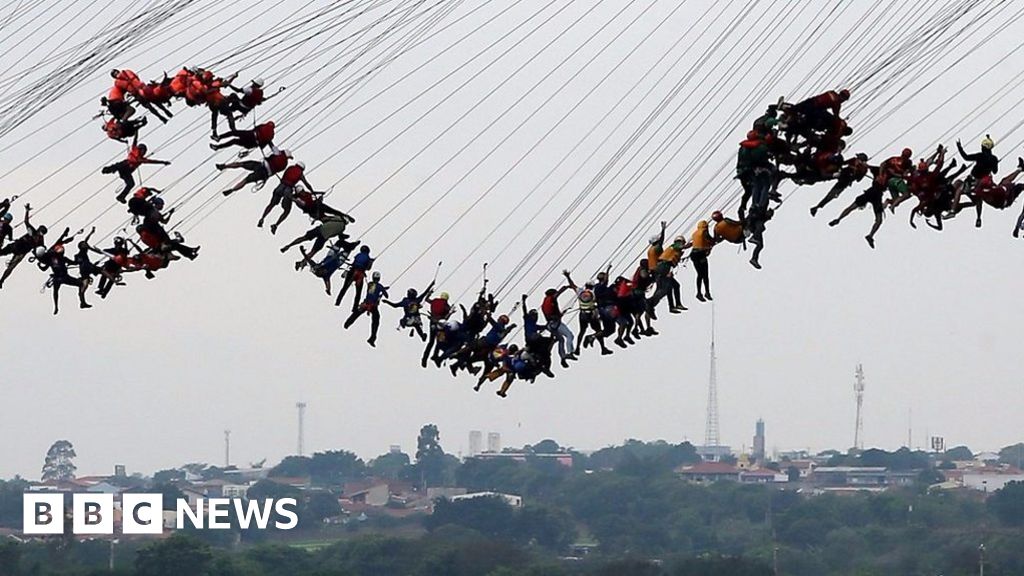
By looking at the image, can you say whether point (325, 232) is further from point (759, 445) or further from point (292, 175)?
point (759, 445)

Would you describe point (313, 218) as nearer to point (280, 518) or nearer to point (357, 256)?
point (357, 256)

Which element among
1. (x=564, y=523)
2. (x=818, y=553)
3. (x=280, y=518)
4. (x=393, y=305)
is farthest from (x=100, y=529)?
(x=393, y=305)

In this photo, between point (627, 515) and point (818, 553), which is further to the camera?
point (627, 515)

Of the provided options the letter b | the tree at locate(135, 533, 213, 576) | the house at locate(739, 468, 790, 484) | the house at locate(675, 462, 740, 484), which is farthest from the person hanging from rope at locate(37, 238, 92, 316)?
the house at locate(739, 468, 790, 484)

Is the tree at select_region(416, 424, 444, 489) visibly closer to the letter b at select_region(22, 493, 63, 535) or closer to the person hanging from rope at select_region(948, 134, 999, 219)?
the letter b at select_region(22, 493, 63, 535)

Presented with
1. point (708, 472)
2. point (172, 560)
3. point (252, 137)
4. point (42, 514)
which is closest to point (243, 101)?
point (252, 137)
